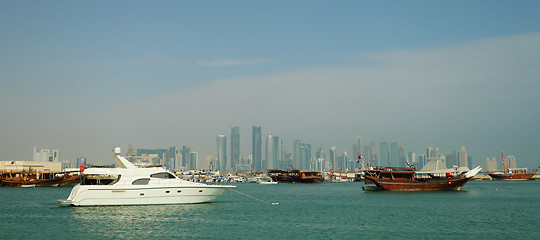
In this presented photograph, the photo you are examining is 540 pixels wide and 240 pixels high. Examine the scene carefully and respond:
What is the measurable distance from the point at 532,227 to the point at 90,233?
33.6 meters

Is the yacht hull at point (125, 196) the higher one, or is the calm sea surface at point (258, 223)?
the yacht hull at point (125, 196)

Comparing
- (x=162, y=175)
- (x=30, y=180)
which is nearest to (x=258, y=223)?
(x=162, y=175)

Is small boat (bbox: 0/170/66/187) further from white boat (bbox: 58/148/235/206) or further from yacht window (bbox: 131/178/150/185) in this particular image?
yacht window (bbox: 131/178/150/185)

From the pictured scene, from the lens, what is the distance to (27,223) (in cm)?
3741

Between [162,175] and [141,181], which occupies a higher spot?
[162,175]

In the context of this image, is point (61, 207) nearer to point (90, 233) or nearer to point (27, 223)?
point (27, 223)

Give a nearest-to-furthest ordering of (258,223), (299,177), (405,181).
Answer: (258,223)
(405,181)
(299,177)

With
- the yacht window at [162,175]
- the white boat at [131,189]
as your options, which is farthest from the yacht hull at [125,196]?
the yacht window at [162,175]

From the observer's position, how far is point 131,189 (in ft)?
143

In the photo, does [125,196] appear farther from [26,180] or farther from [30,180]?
[26,180]

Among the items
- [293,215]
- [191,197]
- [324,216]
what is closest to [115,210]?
[191,197]

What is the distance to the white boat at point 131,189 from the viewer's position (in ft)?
143

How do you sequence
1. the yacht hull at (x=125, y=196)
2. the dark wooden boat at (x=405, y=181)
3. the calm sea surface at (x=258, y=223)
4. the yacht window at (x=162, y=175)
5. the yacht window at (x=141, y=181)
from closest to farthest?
the calm sea surface at (x=258, y=223) → the yacht hull at (x=125, y=196) → the yacht window at (x=141, y=181) → the yacht window at (x=162, y=175) → the dark wooden boat at (x=405, y=181)

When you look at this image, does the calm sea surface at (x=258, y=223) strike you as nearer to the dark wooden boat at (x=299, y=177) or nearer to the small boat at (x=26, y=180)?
the small boat at (x=26, y=180)
